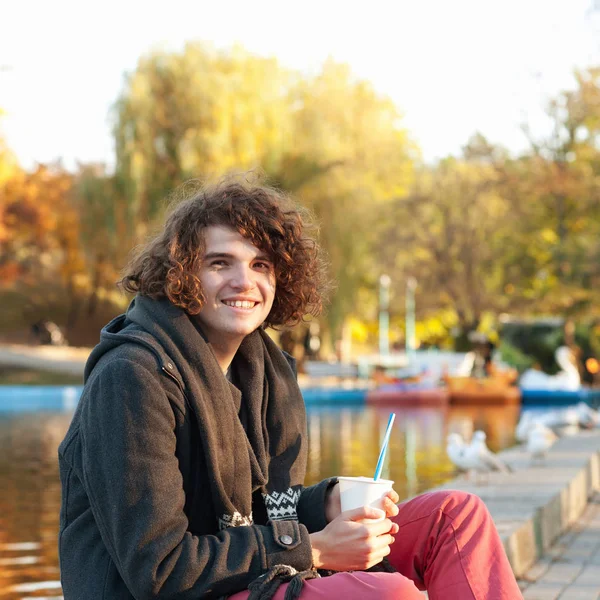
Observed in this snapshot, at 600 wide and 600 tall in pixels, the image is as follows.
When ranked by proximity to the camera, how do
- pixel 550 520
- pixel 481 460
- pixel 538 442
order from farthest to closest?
pixel 538 442
pixel 481 460
pixel 550 520

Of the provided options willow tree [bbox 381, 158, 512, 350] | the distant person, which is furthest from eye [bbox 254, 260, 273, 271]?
the distant person

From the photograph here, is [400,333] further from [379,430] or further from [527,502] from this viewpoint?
[527,502]

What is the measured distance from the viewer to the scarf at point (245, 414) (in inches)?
88.2

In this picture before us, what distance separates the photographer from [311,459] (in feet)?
40.1

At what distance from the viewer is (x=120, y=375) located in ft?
6.97

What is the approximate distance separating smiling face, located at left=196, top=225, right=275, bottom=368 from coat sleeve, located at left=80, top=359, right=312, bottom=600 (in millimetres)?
322

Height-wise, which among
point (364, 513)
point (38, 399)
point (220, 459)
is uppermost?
point (220, 459)

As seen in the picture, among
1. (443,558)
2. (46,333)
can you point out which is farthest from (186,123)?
(443,558)

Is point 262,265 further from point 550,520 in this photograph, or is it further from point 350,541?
point 550,520

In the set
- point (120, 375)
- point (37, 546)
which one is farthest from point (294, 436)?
point (37, 546)

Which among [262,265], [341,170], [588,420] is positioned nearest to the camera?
[262,265]

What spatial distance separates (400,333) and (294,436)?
50168 mm

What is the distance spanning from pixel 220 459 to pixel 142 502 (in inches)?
9.1

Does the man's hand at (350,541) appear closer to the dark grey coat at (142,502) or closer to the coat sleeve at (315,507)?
the dark grey coat at (142,502)
